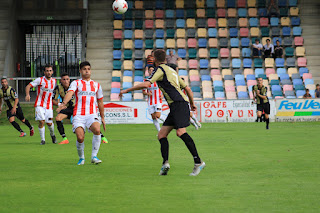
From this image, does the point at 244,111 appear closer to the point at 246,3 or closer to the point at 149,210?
the point at 246,3

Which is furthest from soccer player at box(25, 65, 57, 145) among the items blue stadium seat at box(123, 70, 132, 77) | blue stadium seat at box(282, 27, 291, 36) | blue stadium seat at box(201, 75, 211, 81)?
blue stadium seat at box(282, 27, 291, 36)

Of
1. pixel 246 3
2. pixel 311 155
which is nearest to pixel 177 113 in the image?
pixel 311 155

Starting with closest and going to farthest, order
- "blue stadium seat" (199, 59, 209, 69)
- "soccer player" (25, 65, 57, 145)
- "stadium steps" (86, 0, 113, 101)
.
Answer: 1. "soccer player" (25, 65, 57, 145)
2. "stadium steps" (86, 0, 113, 101)
3. "blue stadium seat" (199, 59, 209, 69)

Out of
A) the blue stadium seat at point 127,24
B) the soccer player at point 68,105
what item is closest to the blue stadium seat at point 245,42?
the blue stadium seat at point 127,24

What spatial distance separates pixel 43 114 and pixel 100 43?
18.5 m

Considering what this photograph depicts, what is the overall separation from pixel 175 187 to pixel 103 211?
65.9 inches

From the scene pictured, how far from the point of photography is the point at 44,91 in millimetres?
14992

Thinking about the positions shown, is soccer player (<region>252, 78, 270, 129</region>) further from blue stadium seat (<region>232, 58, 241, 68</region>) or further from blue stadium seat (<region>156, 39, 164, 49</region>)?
blue stadium seat (<region>156, 39, 164, 49</region>)

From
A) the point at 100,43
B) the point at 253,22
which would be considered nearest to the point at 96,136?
the point at 100,43

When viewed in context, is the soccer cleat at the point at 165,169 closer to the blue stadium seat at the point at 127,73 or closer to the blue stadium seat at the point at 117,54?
the blue stadium seat at the point at 127,73

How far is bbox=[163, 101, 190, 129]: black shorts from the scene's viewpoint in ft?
26.5

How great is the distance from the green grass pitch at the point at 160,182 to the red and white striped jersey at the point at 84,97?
973 millimetres

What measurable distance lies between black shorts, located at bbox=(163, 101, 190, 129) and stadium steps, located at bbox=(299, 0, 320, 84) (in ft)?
81.0

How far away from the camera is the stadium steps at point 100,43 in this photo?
31.2 metres
